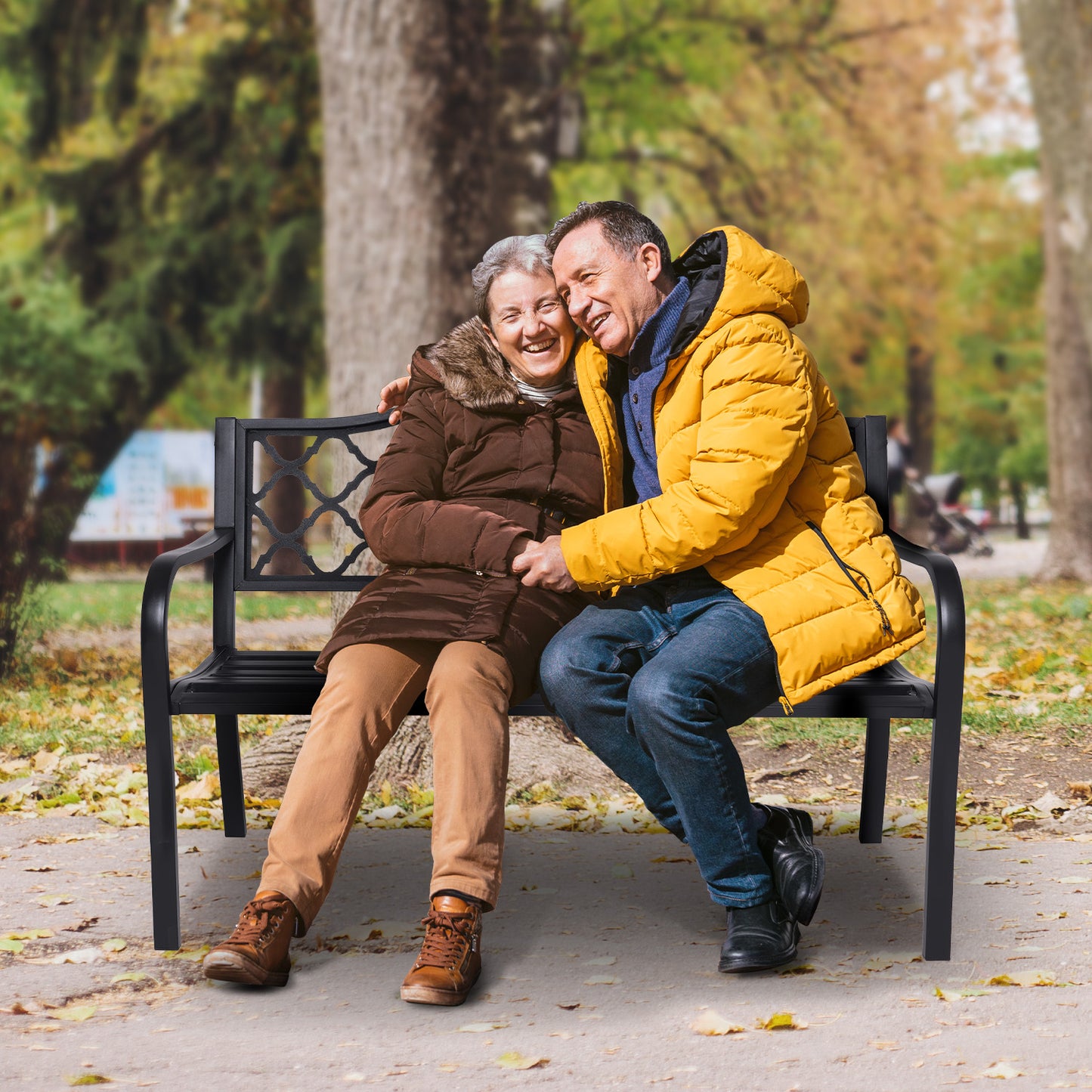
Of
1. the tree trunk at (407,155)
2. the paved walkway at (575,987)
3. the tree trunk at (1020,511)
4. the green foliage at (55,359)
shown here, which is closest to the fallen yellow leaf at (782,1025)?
the paved walkway at (575,987)

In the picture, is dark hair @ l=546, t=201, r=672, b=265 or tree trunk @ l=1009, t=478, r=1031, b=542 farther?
tree trunk @ l=1009, t=478, r=1031, b=542

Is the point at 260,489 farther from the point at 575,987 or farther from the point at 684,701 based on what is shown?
the point at 575,987

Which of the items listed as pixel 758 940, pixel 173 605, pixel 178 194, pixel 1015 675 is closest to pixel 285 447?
pixel 178 194

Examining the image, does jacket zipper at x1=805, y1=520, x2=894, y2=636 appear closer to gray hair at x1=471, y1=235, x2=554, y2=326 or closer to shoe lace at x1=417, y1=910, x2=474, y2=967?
gray hair at x1=471, y1=235, x2=554, y2=326

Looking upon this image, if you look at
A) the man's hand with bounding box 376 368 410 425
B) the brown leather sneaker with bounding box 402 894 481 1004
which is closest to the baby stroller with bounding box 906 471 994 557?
the man's hand with bounding box 376 368 410 425

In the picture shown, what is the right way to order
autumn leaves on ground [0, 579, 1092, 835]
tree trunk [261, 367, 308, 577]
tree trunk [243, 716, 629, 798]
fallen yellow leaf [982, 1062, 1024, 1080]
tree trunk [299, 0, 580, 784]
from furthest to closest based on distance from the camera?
1. tree trunk [261, 367, 308, 577]
2. tree trunk [299, 0, 580, 784]
3. tree trunk [243, 716, 629, 798]
4. autumn leaves on ground [0, 579, 1092, 835]
5. fallen yellow leaf [982, 1062, 1024, 1080]

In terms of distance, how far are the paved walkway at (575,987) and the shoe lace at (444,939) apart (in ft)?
0.37

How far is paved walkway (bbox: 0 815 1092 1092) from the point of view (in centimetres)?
→ 283

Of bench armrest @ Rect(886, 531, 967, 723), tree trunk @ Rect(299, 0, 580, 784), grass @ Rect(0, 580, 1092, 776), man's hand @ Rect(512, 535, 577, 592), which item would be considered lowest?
grass @ Rect(0, 580, 1092, 776)

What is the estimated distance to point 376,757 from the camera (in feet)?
11.1

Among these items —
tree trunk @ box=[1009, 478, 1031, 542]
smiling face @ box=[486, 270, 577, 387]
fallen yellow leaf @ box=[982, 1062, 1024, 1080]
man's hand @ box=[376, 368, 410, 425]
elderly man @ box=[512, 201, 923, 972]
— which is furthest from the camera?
tree trunk @ box=[1009, 478, 1031, 542]

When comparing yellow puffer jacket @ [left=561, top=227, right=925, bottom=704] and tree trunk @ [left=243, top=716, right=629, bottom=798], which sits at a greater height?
yellow puffer jacket @ [left=561, top=227, right=925, bottom=704]

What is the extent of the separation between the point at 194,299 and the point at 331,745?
13464mm

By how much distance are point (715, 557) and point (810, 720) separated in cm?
305
